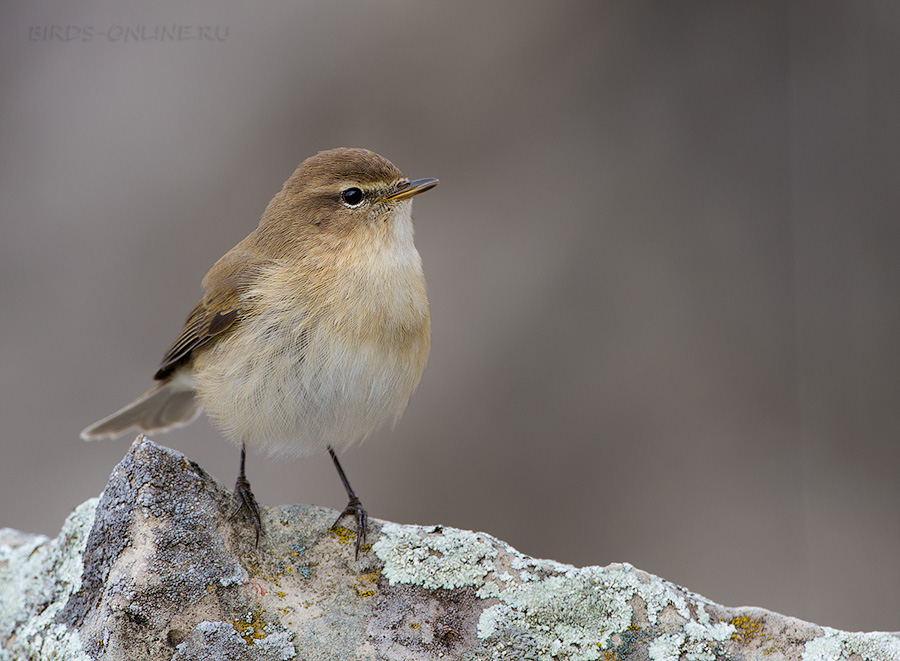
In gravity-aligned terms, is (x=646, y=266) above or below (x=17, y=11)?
below

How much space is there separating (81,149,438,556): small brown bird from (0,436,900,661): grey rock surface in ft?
1.10

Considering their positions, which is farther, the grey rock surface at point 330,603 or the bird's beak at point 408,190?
the bird's beak at point 408,190

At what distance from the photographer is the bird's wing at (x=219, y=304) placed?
11.6ft

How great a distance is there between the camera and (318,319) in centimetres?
328

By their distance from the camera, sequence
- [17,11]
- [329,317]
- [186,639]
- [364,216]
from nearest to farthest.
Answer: [186,639], [329,317], [364,216], [17,11]

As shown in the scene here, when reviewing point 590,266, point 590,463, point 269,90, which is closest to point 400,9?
point 269,90

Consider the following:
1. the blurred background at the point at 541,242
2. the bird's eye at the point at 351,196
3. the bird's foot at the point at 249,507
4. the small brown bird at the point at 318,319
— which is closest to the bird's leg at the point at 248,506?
the bird's foot at the point at 249,507

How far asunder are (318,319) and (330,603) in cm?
112

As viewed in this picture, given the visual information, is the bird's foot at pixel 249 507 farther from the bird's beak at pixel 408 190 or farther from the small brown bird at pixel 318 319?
the bird's beak at pixel 408 190

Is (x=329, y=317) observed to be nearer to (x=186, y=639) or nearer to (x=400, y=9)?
(x=186, y=639)

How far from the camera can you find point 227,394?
3.40 m

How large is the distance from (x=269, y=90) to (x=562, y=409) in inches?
127

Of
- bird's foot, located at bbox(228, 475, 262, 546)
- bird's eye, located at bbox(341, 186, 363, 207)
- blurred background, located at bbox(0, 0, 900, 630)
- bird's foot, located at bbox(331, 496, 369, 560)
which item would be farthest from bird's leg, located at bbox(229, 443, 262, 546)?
blurred background, located at bbox(0, 0, 900, 630)

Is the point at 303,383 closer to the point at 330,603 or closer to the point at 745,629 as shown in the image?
the point at 330,603
